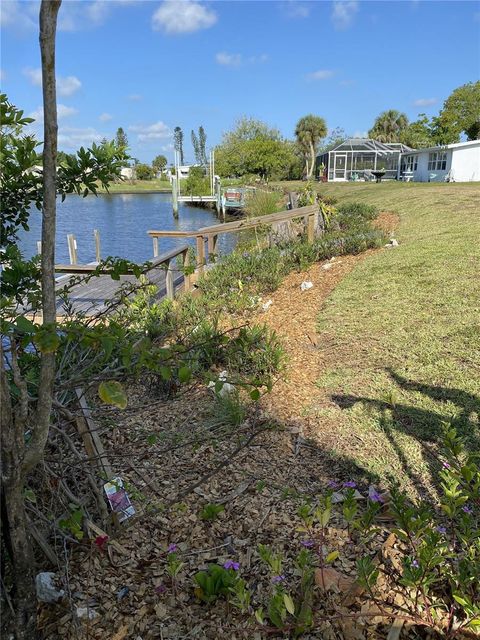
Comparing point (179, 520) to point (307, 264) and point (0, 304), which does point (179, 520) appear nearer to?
point (0, 304)

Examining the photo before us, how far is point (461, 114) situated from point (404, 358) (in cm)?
4138

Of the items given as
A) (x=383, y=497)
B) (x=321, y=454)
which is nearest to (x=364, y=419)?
(x=321, y=454)

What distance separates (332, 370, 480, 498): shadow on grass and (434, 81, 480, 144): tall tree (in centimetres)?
4102

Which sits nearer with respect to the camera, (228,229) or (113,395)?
(113,395)

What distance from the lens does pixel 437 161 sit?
32.4 meters

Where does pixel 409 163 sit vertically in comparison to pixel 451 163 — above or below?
above

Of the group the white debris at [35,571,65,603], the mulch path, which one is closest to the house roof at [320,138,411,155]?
the mulch path

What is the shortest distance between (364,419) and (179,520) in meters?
1.53

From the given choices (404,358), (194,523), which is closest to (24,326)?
(194,523)

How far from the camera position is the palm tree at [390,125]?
217 ft

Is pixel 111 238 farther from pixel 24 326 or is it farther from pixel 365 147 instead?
pixel 365 147

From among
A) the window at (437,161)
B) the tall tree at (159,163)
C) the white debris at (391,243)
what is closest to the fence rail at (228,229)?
the white debris at (391,243)

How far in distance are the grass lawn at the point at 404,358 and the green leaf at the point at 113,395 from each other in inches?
56.3

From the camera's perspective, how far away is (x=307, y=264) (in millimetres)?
8062
